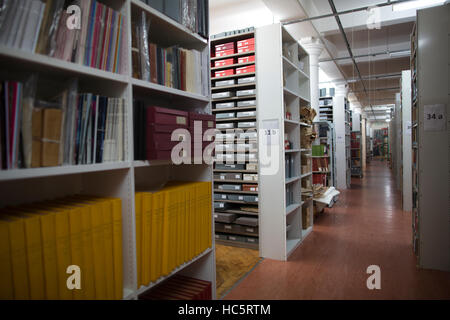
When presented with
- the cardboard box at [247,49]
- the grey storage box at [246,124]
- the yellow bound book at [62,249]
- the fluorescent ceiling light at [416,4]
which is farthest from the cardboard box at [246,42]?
the fluorescent ceiling light at [416,4]

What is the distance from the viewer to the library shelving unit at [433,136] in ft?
9.69

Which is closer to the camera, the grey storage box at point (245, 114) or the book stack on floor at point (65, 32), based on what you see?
the book stack on floor at point (65, 32)

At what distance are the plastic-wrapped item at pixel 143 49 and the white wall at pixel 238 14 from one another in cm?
496

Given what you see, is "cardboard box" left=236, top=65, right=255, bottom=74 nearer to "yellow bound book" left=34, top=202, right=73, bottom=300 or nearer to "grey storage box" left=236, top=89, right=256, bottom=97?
"grey storage box" left=236, top=89, right=256, bottom=97

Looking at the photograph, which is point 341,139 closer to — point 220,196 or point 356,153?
point 356,153

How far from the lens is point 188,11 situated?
1981 millimetres

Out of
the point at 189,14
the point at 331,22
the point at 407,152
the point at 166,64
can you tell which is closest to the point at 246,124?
the point at 189,14

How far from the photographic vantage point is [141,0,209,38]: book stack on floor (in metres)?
1.76

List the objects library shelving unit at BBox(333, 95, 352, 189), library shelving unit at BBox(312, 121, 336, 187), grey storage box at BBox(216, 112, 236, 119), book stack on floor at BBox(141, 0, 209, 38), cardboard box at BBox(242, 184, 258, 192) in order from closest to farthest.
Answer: book stack on floor at BBox(141, 0, 209, 38) < cardboard box at BBox(242, 184, 258, 192) < grey storage box at BBox(216, 112, 236, 119) < library shelving unit at BBox(312, 121, 336, 187) < library shelving unit at BBox(333, 95, 352, 189)

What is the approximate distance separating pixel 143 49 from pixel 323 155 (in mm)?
5363

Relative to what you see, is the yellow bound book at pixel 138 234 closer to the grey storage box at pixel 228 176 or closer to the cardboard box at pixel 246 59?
the grey storage box at pixel 228 176

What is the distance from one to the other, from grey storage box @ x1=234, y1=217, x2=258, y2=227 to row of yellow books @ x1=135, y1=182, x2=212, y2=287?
167 cm

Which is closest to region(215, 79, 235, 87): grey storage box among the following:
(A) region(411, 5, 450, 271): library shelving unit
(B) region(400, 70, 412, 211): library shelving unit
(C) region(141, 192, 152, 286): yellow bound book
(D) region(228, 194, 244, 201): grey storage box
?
(D) region(228, 194, 244, 201): grey storage box
